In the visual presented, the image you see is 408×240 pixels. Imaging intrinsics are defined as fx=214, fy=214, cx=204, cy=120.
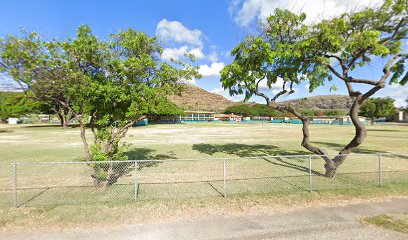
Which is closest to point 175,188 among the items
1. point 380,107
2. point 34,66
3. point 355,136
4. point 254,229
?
point 254,229

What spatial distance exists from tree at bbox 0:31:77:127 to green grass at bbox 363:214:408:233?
910 cm

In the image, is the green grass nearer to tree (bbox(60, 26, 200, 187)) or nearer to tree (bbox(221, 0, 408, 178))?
tree (bbox(221, 0, 408, 178))

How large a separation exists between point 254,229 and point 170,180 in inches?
183

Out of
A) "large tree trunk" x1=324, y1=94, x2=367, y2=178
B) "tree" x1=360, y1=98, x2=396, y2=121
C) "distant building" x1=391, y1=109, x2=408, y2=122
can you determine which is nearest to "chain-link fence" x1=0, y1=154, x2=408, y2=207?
"large tree trunk" x1=324, y1=94, x2=367, y2=178

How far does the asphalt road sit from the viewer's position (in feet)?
14.7

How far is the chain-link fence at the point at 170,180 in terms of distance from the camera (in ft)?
22.1

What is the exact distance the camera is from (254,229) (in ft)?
15.6

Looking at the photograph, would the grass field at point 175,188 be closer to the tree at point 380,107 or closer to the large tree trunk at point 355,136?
the large tree trunk at point 355,136

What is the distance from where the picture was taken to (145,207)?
19.5ft

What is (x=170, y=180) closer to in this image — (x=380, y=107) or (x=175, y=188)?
(x=175, y=188)

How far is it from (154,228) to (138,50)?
5.65 m

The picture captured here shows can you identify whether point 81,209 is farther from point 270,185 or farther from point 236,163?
point 236,163

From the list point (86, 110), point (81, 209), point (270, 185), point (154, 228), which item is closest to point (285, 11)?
point (270, 185)

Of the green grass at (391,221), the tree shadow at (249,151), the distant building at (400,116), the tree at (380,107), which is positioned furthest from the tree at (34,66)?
the distant building at (400,116)
